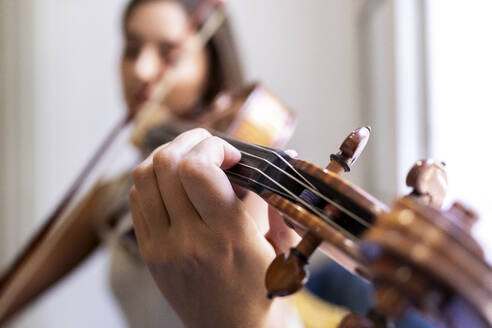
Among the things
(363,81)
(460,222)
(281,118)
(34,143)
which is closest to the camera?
(460,222)

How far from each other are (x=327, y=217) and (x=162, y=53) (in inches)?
27.2

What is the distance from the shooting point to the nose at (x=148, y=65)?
2.93ft

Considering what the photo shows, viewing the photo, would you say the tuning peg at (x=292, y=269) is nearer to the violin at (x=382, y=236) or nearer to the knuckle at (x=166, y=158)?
the violin at (x=382, y=236)

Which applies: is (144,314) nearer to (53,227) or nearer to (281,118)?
(53,227)

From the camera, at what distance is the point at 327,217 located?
29cm

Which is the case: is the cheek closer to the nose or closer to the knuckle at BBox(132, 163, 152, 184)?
the nose

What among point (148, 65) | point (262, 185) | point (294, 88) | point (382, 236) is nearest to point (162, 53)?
point (148, 65)

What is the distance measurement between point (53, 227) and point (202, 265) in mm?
636

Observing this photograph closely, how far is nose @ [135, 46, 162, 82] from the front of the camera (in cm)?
89

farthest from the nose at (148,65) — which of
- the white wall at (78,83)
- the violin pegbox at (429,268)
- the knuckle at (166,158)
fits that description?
the violin pegbox at (429,268)

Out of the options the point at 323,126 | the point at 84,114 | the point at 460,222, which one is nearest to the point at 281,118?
the point at 460,222

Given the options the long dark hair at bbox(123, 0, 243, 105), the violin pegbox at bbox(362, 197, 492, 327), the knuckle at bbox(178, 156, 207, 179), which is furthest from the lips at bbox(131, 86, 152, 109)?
the violin pegbox at bbox(362, 197, 492, 327)

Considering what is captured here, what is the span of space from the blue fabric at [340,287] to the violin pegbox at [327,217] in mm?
706

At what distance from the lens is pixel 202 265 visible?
0.33 metres
